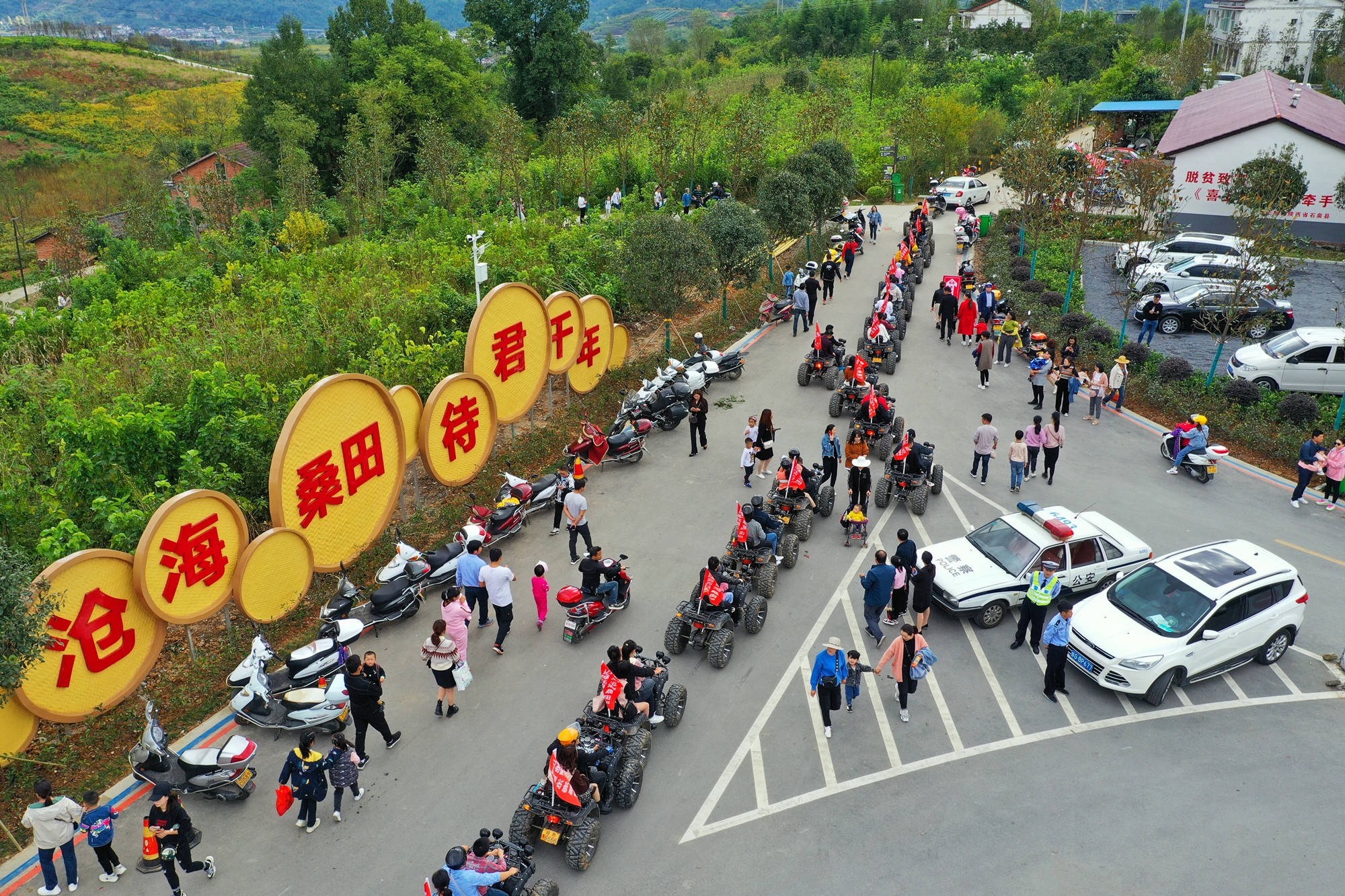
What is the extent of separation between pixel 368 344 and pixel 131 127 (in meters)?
87.9

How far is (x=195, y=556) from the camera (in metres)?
10.6

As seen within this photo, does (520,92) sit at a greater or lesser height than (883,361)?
greater

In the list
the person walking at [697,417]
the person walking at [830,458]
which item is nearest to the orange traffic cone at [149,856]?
the person walking at [830,458]

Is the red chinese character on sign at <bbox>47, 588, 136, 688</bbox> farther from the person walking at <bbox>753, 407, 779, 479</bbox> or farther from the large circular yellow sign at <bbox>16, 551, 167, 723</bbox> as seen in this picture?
the person walking at <bbox>753, 407, 779, 479</bbox>

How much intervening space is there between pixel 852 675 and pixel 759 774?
5.25 feet

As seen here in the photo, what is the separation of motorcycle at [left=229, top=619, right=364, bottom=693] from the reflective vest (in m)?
9.05

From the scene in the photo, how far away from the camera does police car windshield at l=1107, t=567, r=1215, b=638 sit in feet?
37.2

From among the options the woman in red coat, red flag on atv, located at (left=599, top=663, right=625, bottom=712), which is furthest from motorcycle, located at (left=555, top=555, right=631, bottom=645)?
the woman in red coat

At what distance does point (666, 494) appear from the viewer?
1645 cm

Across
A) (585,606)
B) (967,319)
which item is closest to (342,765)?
(585,606)

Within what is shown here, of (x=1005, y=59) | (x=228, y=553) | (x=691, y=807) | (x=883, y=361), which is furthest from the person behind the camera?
(x=1005, y=59)

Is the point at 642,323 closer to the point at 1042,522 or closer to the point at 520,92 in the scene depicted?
the point at 1042,522

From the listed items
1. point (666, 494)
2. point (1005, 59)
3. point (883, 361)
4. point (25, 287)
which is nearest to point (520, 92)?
point (25, 287)

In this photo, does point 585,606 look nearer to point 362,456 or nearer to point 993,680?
point 362,456
